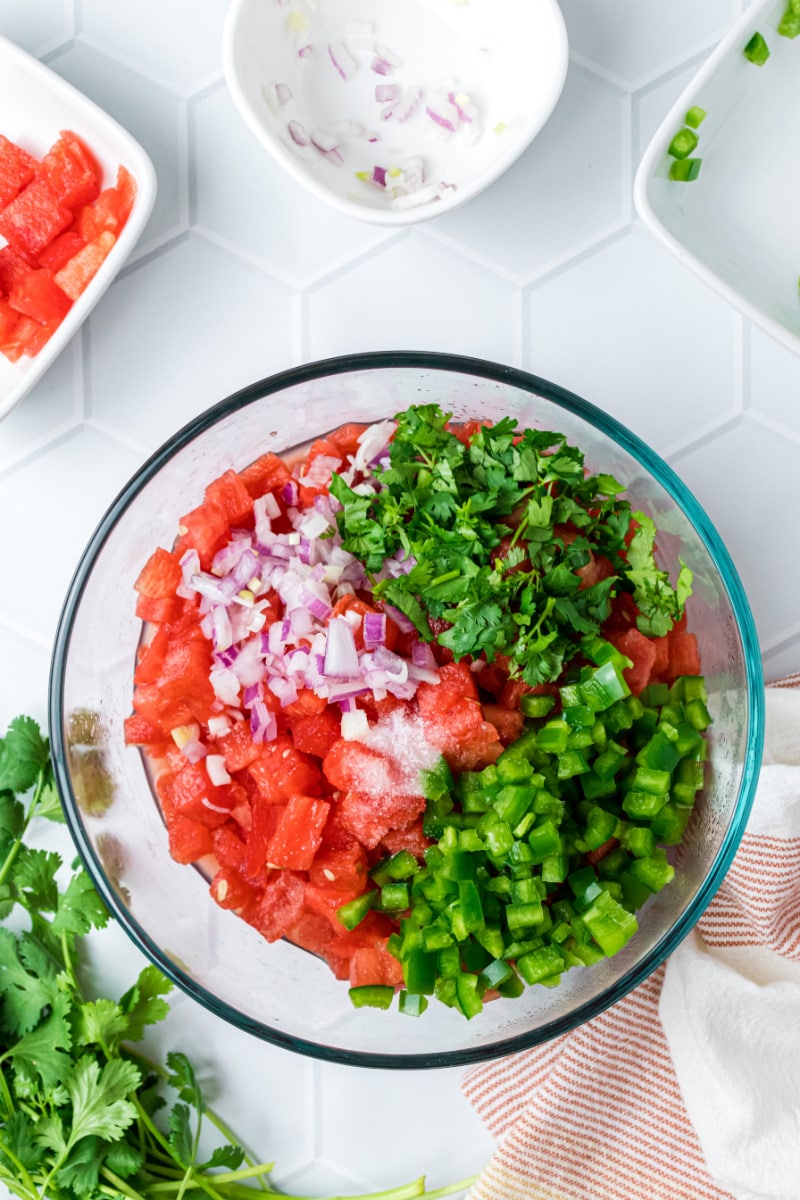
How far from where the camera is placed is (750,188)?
167 cm

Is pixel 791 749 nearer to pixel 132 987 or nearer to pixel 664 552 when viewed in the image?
pixel 664 552

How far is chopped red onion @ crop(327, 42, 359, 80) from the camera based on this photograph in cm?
167

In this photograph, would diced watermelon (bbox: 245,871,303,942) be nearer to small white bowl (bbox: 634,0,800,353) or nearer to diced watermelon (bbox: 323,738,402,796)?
diced watermelon (bbox: 323,738,402,796)

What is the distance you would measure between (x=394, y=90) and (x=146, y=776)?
3.81ft

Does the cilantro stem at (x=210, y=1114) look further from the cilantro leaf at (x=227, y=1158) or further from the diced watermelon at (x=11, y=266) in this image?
the diced watermelon at (x=11, y=266)

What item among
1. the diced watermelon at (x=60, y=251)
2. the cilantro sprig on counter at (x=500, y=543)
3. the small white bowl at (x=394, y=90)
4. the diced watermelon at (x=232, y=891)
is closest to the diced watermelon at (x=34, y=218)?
the diced watermelon at (x=60, y=251)

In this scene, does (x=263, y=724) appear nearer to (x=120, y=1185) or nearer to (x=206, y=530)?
(x=206, y=530)

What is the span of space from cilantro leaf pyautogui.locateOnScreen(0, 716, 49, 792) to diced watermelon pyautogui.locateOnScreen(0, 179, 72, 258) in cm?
77

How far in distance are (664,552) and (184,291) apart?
Result: 0.88m

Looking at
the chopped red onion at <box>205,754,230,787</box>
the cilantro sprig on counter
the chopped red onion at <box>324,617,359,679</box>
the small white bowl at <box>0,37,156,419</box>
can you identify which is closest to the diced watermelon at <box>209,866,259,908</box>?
the chopped red onion at <box>205,754,230,787</box>

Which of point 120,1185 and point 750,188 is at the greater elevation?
point 750,188

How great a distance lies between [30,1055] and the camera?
5.42 feet

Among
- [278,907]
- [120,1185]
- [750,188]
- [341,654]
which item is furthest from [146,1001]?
[750,188]

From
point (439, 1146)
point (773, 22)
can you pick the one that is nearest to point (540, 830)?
point (439, 1146)
